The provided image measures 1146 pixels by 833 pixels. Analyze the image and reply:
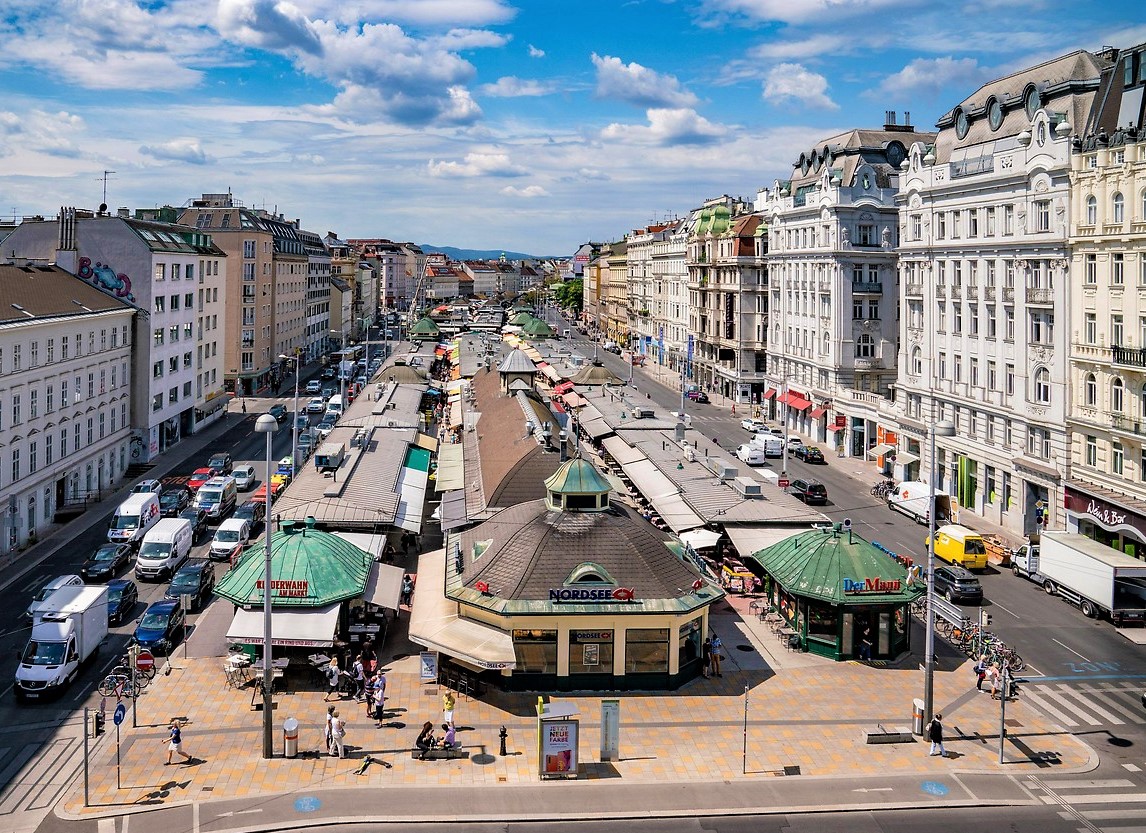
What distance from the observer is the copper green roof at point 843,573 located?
39688 millimetres

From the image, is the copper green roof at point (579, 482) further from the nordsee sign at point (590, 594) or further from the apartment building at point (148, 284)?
the apartment building at point (148, 284)

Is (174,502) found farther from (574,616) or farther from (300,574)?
(574,616)

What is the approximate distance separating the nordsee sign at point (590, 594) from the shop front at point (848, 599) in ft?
26.7

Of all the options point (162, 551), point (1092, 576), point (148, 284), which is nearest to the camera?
point (1092, 576)

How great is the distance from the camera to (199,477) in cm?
7006

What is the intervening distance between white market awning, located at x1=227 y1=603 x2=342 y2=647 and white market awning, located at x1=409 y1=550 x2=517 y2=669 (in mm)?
3141

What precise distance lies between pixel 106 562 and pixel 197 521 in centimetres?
866

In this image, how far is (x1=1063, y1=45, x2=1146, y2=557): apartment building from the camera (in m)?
50.4

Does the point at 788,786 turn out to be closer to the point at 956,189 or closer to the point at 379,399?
the point at 956,189

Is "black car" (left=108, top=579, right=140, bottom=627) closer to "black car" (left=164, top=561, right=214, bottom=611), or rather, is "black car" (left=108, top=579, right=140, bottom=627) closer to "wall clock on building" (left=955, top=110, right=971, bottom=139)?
"black car" (left=164, top=561, right=214, bottom=611)

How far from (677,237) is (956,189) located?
8114 cm

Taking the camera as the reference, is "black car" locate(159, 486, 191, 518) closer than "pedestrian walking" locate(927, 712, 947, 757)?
No

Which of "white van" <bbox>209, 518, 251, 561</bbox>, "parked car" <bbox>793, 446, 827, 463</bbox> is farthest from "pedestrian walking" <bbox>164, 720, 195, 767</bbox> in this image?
"parked car" <bbox>793, 446, 827, 463</bbox>

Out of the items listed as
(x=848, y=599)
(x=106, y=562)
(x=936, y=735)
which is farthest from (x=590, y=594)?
(x=106, y=562)
